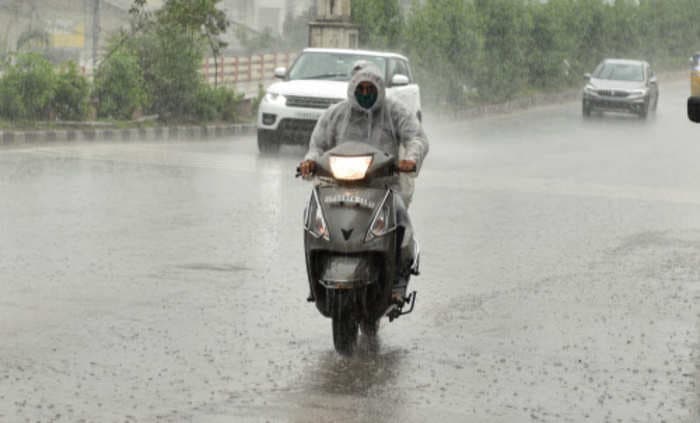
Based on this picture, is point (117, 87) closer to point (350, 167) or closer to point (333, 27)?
point (333, 27)

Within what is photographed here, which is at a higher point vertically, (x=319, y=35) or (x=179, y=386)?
(x=319, y=35)

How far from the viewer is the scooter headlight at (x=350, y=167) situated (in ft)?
26.5

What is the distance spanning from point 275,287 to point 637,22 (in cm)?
4950

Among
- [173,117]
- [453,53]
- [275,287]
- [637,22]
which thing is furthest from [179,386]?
[637,22]

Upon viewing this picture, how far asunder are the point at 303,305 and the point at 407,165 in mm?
1751

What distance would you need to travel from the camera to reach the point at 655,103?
40.8 metres

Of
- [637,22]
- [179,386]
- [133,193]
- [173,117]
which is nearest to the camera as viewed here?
[179,386]

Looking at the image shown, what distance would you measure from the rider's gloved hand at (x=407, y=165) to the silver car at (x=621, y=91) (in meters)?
29.9

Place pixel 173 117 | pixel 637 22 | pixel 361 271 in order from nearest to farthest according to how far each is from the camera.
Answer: pixel 361 271
pixel 173 117
pixel 637 22

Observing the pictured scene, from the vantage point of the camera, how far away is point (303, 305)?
973 cm

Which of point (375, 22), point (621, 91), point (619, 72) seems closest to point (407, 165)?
point (375, 22)

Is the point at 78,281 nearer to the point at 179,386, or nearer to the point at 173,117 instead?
the point at 179,386

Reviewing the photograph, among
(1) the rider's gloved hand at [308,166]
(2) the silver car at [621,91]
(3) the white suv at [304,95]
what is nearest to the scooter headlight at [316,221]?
(1) the rider's gloved hand at [308,166]

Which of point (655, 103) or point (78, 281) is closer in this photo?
point (78, 281)
